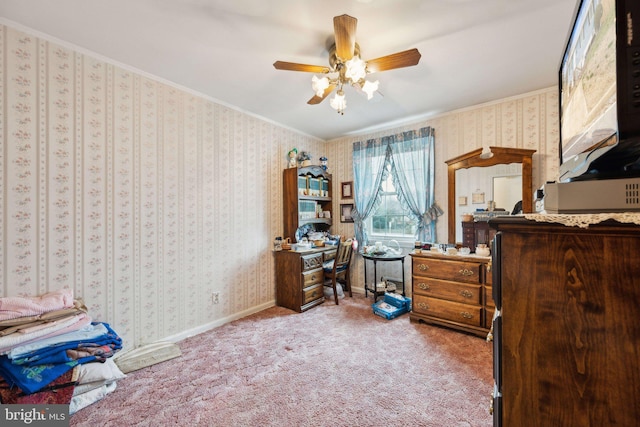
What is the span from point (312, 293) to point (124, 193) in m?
2.29

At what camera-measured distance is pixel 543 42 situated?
6.27 feet

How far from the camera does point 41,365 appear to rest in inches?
61.1

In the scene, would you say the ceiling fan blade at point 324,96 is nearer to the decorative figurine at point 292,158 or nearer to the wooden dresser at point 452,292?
the decorative figurine at point 292,158

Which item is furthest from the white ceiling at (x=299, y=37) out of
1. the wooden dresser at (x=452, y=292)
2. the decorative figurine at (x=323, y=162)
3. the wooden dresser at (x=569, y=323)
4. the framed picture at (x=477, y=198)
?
the wooden dresser at (x=452, y=292)

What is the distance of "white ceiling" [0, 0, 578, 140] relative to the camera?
1593 mm

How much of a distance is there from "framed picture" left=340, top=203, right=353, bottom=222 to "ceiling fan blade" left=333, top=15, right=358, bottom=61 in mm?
2637

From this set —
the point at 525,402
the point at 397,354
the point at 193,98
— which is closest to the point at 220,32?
the point at 193,98

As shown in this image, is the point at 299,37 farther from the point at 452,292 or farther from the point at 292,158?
the point at 452,292

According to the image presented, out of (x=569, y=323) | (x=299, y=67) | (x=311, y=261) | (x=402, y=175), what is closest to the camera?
(x=569, y=323)

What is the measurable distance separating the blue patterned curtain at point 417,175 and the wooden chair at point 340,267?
99 centimetres

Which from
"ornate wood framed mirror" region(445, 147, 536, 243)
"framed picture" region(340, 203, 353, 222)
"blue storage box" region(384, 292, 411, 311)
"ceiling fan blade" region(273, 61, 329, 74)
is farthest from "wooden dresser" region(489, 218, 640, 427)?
"framed picture" region(340, 203, 353, 222)

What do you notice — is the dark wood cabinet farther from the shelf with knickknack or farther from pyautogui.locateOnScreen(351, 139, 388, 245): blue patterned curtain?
the shelf with knickknack

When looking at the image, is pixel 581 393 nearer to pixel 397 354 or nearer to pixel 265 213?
pixel 397 354

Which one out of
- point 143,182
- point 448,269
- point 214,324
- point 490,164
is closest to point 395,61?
point 490,164
